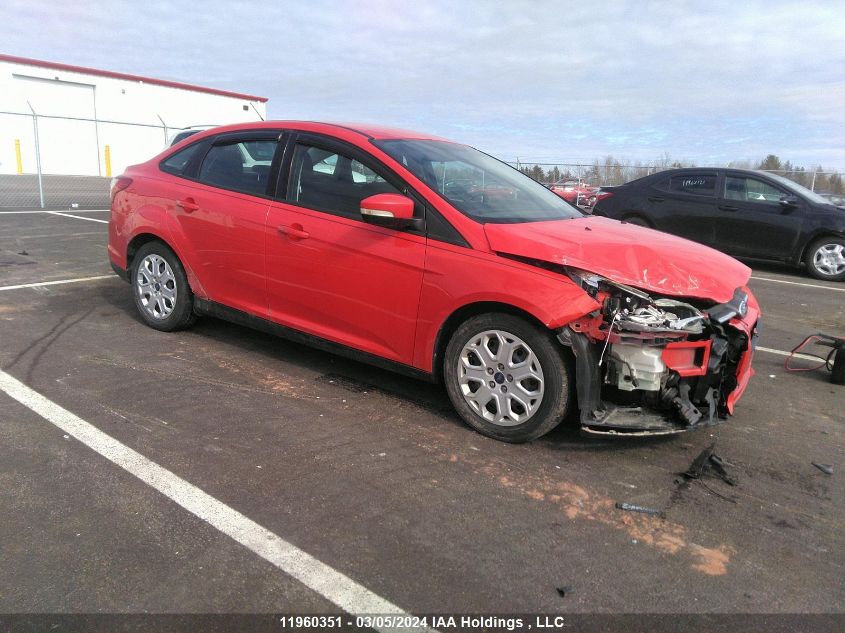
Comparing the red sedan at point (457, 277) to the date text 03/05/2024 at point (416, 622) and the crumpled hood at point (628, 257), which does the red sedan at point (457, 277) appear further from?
the date text 03/05/2024 at point (416, 622)

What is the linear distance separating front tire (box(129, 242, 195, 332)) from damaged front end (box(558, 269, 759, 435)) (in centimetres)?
330

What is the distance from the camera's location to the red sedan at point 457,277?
350 cm

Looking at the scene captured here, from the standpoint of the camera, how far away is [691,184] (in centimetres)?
1098

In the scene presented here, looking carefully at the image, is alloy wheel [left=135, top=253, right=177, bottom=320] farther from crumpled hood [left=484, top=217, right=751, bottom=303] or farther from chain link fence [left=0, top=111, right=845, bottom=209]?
chain link fence [left=0, top=111, right=845, bottom=209]

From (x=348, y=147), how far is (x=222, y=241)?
124 centimetres

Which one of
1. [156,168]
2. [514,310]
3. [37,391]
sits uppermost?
[156,168]

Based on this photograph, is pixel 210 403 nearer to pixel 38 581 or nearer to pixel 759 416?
pixel 38 581

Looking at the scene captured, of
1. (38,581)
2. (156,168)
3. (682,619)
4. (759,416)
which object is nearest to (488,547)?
(682,619)

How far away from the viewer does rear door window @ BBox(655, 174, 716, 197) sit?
10.8 metres

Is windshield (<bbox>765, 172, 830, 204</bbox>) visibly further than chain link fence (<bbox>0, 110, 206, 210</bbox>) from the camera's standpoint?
No

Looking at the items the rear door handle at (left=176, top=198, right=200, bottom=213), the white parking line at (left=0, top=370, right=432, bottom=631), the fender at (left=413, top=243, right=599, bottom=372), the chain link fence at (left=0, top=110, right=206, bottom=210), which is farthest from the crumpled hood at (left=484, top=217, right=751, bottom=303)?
the chain link fence at (left=0, top=110, right=206, bottom=210)

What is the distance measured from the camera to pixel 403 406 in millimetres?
4273

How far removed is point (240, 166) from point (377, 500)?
2952mm

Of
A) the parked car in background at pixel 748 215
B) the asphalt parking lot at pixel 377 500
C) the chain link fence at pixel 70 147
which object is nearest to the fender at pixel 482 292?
the asphalt parking lot at pixel 377 500
